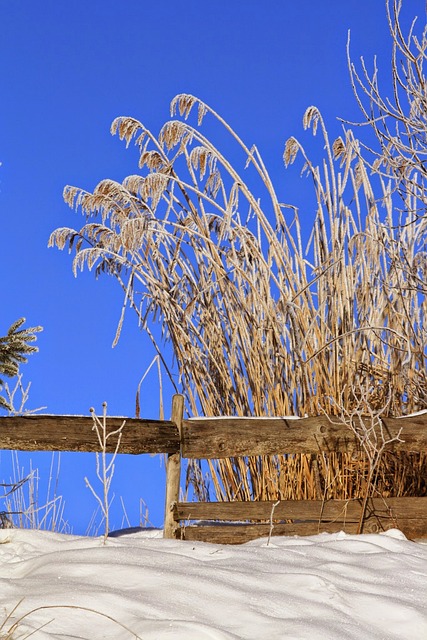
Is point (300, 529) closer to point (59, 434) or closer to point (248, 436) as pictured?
point (248, 436)

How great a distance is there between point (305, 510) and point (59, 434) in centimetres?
151

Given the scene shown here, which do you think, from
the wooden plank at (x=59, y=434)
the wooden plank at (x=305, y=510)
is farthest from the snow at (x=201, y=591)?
the wooden plank at (x=305, y=510)

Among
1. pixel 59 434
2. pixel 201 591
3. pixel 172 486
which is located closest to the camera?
pixel 201 591

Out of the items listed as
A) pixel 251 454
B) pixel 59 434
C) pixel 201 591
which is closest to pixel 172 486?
pixel 251 454

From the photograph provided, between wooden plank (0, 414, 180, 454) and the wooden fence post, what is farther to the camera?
the wooden fence post

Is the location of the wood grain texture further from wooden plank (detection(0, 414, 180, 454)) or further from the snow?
the snow

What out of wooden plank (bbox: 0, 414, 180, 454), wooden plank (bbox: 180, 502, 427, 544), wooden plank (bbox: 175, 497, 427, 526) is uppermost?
wooden plank (bbox: 0, 414, 180, 454)

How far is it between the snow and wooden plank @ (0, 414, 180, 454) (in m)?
0.90

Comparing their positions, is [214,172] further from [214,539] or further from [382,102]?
[214,539]

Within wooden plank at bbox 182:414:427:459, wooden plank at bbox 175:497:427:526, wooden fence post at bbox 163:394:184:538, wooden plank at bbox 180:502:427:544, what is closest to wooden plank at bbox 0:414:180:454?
wooden fence post at bbox 163:394:184:538

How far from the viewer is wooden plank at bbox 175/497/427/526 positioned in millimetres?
4516

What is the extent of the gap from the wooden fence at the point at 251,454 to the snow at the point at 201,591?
1.08 meters

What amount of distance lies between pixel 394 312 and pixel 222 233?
1.26 meters

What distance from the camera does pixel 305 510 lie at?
15.0ft
